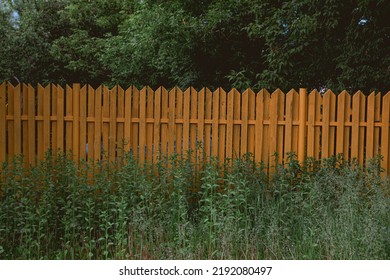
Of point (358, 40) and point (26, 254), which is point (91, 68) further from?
point (26, 254)

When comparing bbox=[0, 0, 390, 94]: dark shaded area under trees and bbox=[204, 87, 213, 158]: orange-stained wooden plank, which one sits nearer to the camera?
bbox=[204, 87, 213, 158]: orange-stained wooden plank

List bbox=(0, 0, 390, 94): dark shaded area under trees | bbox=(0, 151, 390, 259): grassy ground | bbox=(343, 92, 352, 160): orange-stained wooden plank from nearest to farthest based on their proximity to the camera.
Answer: bbox=(0, 151, 390, 259): grassy ground
bbox=(343, 92, 352, 160): orange-stained wooden plank
bbox=(0, 0, 390, 94): dark shaded area under trees

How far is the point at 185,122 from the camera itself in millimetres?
6426

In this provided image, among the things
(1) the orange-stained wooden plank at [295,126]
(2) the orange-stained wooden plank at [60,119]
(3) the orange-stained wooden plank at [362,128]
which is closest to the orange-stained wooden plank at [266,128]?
(1) the orange-stained wooden plank at [295,126]

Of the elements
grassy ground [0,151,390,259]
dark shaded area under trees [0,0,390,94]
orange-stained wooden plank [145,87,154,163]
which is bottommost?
grassy ground [0,151,390,259]

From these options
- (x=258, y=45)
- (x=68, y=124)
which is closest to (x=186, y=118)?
(x=68, y=124)

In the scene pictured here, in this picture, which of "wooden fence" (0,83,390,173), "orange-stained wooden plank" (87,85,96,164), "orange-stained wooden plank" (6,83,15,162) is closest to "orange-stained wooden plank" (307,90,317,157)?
"wooden fence" (0,83,390,173)

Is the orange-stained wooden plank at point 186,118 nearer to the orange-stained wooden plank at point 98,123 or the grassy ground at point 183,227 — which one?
the grassy ground at point 183,227

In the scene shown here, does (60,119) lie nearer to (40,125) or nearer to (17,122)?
(40,125)

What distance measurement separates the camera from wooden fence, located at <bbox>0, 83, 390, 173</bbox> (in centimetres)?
643

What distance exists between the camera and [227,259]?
4.12 m

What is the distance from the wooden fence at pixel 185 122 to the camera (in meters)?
6.43

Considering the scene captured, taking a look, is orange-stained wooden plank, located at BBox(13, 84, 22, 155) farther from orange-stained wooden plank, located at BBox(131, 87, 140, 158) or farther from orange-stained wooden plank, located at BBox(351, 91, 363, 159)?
orange-stained wooden plank, located at BBox(351, 91, 363, 159)

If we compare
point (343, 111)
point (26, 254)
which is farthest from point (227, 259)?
point (343, 111)
